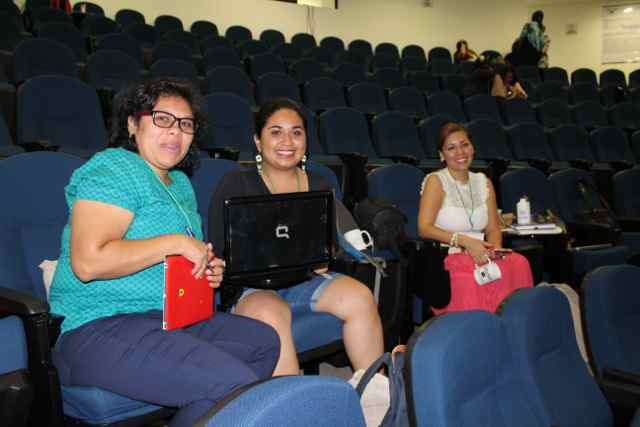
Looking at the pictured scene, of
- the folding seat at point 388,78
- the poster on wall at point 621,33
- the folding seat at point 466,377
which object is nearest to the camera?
the folding seat at point 466,377

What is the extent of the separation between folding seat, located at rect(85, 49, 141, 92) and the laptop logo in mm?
3253

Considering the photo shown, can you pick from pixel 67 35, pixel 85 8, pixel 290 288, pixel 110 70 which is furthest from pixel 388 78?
pixel 290 288

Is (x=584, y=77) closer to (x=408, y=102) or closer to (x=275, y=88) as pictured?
(x=408, y=102)

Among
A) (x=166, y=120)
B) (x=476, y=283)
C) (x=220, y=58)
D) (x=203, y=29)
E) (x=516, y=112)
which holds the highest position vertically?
(x=203, y=29)

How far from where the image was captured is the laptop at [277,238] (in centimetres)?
176

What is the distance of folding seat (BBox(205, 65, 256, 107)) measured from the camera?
17.0ft

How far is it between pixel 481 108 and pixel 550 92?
6.05ft

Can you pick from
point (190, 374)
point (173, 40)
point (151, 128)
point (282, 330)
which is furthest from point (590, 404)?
point (173, 40)

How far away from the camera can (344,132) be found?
4.69 m

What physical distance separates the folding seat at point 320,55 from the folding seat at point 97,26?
2308mm

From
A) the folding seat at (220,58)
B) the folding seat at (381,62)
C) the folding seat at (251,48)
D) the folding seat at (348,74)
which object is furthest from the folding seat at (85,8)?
the folding seat at (381,62)

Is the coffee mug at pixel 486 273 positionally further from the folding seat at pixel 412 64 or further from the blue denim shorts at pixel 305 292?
the folding seat at pixel 412 64

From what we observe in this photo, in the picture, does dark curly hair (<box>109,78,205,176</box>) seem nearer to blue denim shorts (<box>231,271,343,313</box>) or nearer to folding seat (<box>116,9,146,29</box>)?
blue denim shorts (<box>231,271,343,313</box>)

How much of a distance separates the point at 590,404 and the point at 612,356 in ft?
0.82
